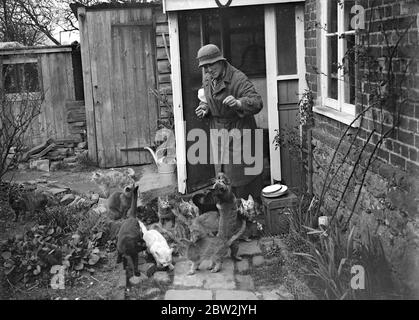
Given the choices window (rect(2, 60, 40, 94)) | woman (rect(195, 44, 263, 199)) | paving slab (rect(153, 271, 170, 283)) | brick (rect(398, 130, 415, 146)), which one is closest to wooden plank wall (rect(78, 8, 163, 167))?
window (rect(2, 60, 40, 94))

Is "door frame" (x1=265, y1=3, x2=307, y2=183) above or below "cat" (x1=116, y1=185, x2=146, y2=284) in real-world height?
above

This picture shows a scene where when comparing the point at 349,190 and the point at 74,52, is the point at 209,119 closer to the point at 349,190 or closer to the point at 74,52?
the point at 349,190

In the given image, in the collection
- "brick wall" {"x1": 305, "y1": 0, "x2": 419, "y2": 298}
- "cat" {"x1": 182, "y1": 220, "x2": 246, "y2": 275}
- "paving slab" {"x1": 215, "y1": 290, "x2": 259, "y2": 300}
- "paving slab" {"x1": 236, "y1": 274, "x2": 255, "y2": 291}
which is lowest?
"paving slab" {"x1": 236, "y1": 274, "x2": 255, "y2": 291}

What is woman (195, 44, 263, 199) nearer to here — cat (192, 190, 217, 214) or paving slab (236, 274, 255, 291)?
cat (192, 190, 217, 214)

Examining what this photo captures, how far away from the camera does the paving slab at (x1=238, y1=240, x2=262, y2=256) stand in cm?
590

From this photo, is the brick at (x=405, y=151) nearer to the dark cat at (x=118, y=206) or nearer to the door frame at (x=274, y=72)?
the door frame at (x=274, y=72)

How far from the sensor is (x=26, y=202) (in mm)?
7117

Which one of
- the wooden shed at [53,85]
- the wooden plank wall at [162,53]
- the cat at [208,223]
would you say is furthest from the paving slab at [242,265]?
the wooden shed at [53,85]

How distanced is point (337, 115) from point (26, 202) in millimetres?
4022

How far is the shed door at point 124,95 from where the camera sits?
33.4 feet

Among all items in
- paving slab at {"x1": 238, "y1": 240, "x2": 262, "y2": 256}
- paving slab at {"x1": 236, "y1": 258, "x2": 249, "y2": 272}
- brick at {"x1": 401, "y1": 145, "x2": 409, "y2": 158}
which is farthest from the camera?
paving slab at {"x1": 238, "y1": 240, "x2": 262, "y2": 256}

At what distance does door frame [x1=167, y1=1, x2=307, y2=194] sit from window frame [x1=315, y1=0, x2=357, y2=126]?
78 cm

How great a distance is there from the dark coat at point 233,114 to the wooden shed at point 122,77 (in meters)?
3.56

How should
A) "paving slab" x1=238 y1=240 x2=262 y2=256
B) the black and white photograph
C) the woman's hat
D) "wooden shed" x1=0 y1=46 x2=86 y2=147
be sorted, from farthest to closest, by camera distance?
"wooden shed" x1=0 y1=46 x2=86 y2=147 → the woman's hat → "paving slab" x1=238 y1=240 x2=262 y2=256 → the black and white photograph
